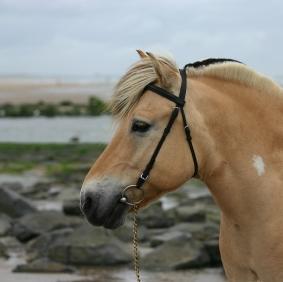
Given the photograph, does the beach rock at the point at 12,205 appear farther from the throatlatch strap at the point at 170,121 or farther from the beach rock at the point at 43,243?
the throatlatch strap at the point at 170,121

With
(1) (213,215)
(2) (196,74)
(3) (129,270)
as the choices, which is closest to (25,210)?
(1) (213,215)

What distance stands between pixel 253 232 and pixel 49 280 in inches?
251

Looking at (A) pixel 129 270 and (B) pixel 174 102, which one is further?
(A) pixel 129 270

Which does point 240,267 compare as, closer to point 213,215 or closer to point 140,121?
point 140,121

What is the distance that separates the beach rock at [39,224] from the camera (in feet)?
45.8

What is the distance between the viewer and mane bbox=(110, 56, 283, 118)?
455 centimetres

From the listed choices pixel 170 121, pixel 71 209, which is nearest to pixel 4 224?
pixel 71 209

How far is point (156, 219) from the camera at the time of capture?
15.6 meters

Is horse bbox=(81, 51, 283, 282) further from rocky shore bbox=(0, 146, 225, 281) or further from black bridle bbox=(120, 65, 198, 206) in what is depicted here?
rocky shore bbox=(0, 146, 225, 281)

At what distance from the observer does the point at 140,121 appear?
14.7 feet

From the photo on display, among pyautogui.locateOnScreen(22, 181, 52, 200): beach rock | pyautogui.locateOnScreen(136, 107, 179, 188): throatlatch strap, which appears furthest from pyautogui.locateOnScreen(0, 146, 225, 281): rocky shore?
pyautogui.locateOnScreen(136, 107, 179, 188): throatlatch strap

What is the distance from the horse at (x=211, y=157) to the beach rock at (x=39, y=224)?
9639 millimetres

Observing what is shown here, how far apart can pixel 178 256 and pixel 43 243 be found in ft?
8.40

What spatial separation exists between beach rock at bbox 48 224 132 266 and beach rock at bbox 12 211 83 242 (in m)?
1.97
